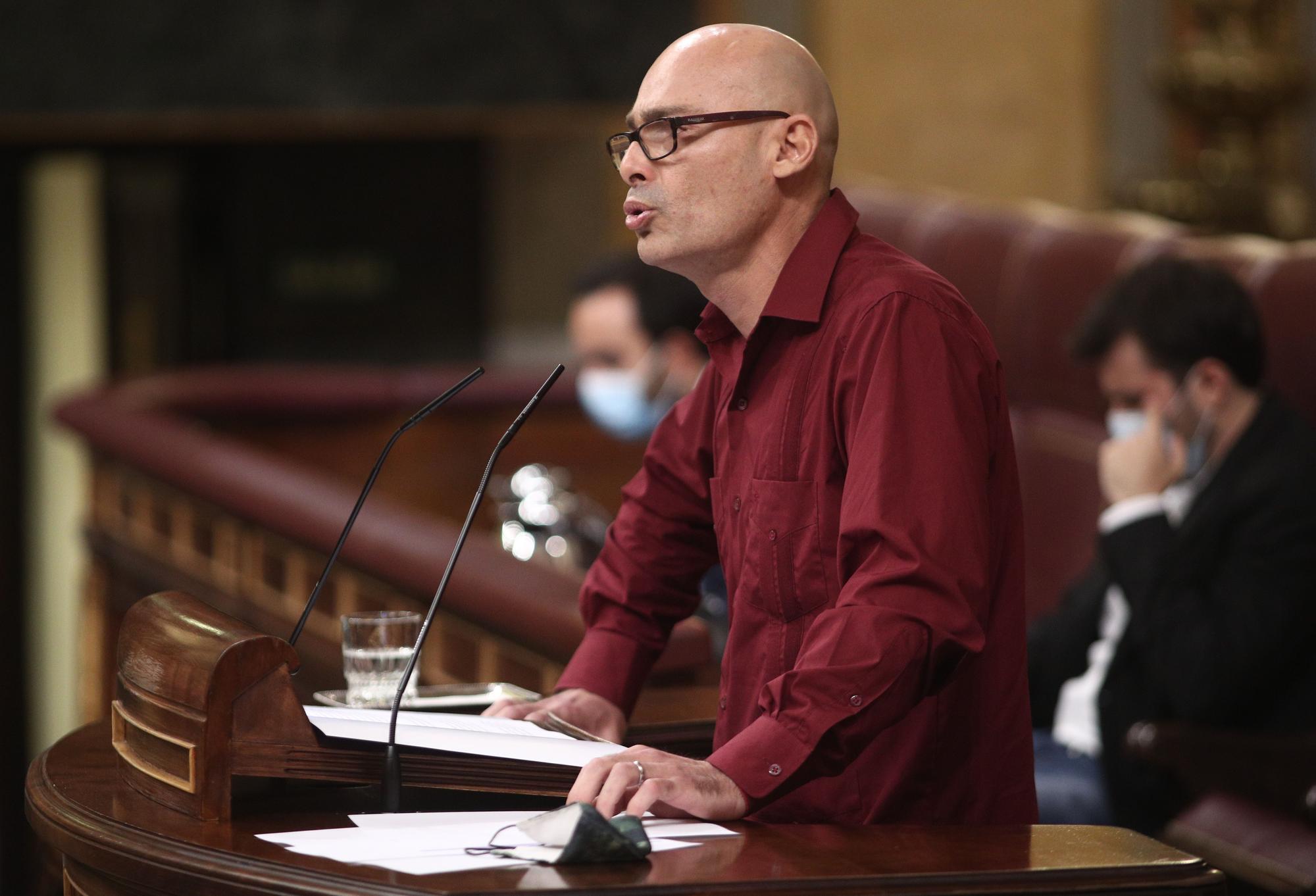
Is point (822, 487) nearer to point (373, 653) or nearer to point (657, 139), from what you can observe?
point (657, 139)

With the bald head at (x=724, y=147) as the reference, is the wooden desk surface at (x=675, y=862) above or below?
below

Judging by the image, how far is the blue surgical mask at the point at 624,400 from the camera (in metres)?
4.20

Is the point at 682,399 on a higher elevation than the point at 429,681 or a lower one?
higher

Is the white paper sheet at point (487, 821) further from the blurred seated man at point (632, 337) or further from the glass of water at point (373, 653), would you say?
the blurred seated man at point (632, 337)

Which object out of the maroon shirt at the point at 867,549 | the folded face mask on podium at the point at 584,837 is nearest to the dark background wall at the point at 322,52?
the maroon shirt at the point at 867,549

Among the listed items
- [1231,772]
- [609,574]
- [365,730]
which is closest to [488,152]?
[1231,772]

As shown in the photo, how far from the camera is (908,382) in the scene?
1491 mm

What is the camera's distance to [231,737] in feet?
4.66

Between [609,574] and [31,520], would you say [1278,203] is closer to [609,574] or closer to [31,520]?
[31,520]

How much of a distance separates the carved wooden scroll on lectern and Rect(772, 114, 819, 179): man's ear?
0.55 meters

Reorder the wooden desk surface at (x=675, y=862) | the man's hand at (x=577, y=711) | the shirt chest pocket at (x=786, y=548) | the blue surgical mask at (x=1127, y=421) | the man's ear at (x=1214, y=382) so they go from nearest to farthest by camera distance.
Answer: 1. the wooden desk surface at (x=675, y=862)
2. the shirt chest pocket at (x=786, y=548)
3. the man's hand at (x=577, y=711)
4. the man's ear at (x=1214, y=382)
5. the blue surgical mask at (x=1127, y=421)

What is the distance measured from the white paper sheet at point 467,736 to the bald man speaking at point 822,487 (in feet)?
0.37

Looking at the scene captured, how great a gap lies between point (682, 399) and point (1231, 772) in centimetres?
125

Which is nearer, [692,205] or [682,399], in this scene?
[692,205]
